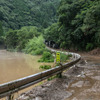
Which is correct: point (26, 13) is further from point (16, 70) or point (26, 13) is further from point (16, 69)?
point (16, 70)

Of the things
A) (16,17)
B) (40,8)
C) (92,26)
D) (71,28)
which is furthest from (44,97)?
(40,8)

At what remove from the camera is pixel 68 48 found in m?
28.7

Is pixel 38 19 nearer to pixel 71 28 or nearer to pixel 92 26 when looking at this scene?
pixel 71 28

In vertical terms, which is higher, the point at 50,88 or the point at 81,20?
the point at 81,20

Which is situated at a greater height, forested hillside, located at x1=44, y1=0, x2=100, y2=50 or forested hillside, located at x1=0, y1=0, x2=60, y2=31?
forested hillside, located at x1=0, y1=0, x2=60, y2=31

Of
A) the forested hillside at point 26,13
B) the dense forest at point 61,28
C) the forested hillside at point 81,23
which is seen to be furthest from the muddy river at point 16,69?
the forested hillside at point 26,13

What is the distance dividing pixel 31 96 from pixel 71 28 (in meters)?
21.2

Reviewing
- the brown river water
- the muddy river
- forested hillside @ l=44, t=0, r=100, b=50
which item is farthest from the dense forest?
the muddy river

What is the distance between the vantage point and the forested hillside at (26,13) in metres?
91.0

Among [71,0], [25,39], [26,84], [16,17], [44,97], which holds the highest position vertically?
[16,17]

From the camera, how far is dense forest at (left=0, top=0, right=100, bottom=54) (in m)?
18.2

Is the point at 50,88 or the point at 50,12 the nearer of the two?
the point at 50,88

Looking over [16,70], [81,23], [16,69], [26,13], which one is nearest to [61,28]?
[81,23]

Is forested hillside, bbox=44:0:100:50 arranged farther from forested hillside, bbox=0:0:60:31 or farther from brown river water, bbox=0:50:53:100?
forested hillside, bbox=0:0:60:31
